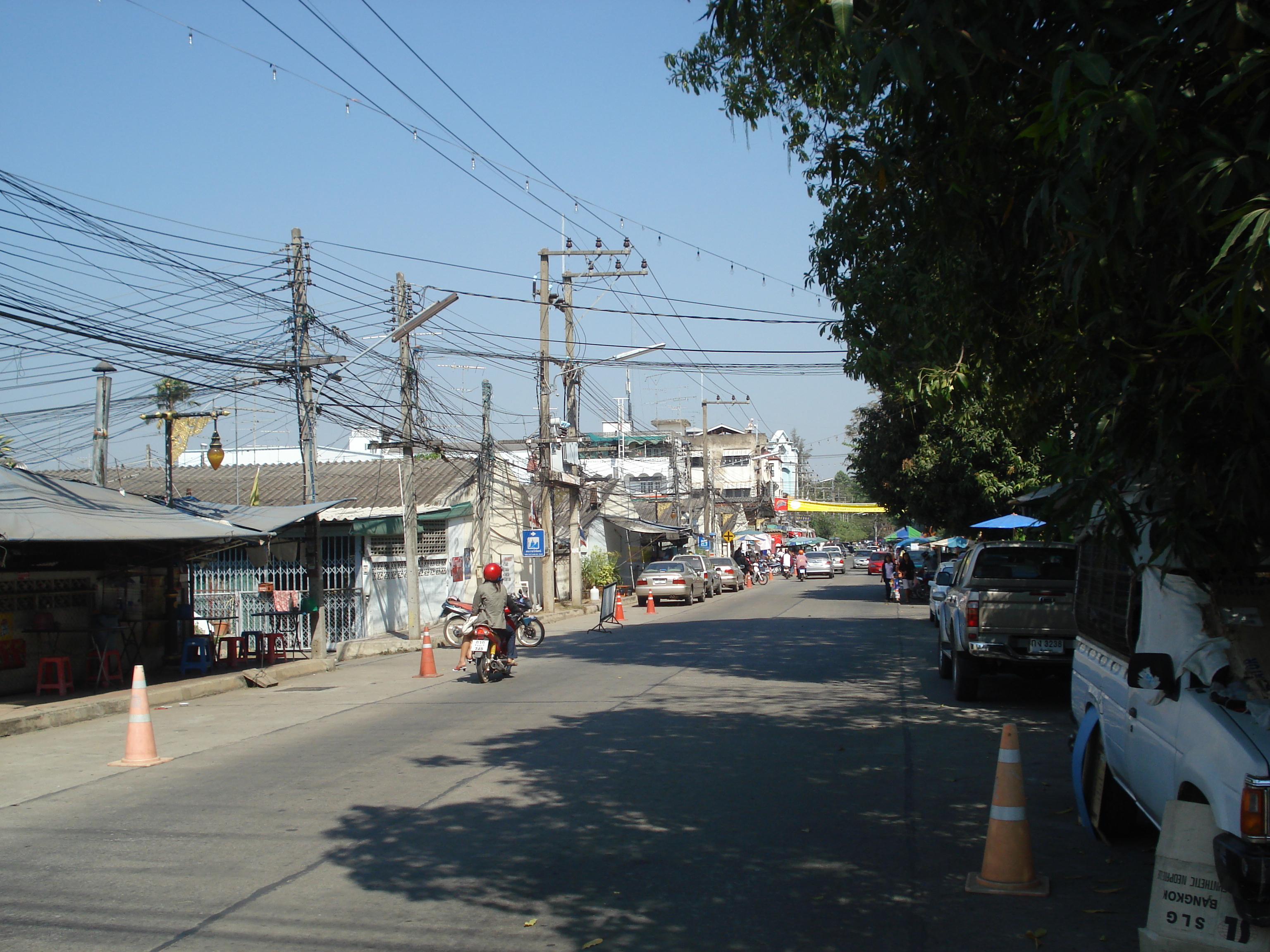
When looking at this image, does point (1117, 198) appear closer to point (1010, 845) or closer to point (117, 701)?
point (1010, 845)

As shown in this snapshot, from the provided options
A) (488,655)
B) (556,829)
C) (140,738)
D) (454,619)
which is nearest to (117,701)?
(140,738)

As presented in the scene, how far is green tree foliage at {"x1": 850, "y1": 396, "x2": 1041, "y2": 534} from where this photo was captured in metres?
28.4

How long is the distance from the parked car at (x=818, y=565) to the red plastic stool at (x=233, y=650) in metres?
44.3

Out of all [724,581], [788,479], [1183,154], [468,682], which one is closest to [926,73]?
[1183,154]

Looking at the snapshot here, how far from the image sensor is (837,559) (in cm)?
6750

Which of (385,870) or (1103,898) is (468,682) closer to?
(385,870)

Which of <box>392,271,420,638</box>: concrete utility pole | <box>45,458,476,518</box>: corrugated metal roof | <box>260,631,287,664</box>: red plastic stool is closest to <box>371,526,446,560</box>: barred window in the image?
<box>45,458,476,518</box>: corrugated metal roof

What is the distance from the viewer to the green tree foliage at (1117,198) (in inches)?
141

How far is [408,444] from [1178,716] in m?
19.9

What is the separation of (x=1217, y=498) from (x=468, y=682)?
1312 cm

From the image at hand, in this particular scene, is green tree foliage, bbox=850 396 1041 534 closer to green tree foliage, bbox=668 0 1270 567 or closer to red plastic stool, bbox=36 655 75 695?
red plastic stool, bbox=36 655 75 695

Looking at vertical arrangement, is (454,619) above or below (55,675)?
above

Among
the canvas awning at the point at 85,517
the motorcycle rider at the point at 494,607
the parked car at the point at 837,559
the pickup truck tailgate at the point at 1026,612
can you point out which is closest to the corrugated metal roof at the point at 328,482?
the canvas awning at the point at 85,517

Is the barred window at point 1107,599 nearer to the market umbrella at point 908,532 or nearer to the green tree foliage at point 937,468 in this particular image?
the green tree foliage at point 937,468
